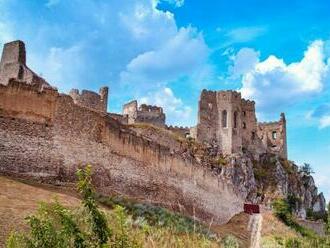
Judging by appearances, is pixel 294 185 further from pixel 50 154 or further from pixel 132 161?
pixel 50 154

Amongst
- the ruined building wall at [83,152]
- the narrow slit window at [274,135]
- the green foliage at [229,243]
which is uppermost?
the narrow slit window at [274,135]

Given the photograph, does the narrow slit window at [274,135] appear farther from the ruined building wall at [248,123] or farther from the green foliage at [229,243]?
the green foliage at [229,243]

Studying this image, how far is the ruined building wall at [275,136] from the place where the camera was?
81688 millimetres

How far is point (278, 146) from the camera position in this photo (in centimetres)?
8269

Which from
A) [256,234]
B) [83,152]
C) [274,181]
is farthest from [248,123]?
[256,234]

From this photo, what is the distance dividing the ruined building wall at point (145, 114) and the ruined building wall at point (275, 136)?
60.1ft

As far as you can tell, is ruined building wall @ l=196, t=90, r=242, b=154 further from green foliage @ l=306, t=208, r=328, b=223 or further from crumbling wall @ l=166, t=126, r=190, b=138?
green foliage @ l=306, t=208, r=328, b=223

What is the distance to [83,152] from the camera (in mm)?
22781

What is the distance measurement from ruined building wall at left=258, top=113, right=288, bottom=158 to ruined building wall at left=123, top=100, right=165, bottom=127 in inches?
721

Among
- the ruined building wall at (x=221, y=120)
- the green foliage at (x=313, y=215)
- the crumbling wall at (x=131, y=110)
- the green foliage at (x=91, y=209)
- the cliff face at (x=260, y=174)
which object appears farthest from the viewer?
the green foliage at (x=313, y=215)

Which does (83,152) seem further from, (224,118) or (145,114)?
→ (224,118)

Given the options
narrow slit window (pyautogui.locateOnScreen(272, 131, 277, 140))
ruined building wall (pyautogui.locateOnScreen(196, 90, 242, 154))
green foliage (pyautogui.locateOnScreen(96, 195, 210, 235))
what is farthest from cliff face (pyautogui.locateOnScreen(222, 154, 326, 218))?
green foliage (pyautogui.locateOnScreen(96, 195, 210, 235))

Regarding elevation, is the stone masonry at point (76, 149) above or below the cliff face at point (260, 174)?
below

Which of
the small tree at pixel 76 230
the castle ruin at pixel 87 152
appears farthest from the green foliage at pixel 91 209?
the castle ruin at pixel 87 152
